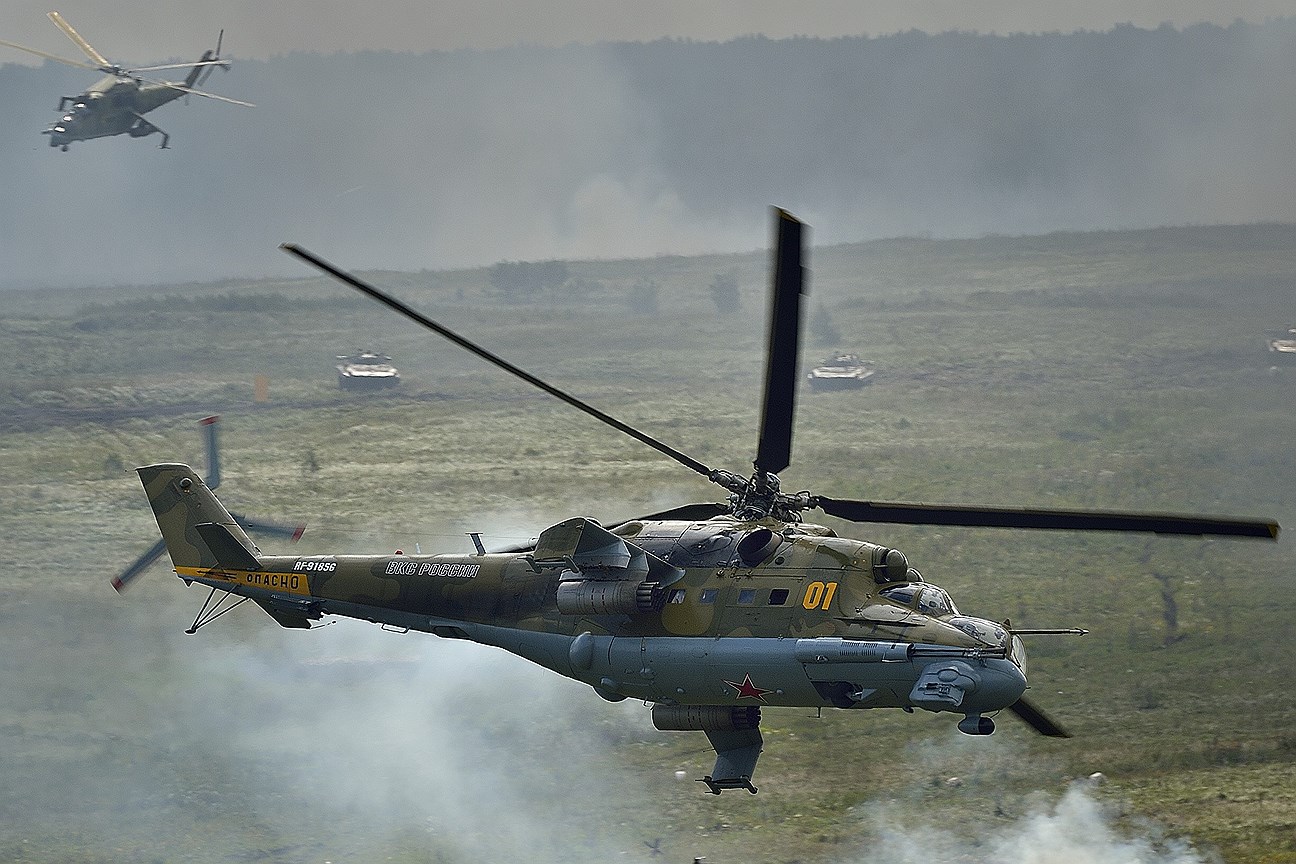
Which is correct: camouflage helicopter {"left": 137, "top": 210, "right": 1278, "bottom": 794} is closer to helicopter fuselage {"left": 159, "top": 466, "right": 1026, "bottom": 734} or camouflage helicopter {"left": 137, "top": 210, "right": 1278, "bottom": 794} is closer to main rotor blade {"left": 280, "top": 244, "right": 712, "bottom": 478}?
helicopter fuselage {"left": 159, "top": 466, "right": 1026, "bottom": 734}

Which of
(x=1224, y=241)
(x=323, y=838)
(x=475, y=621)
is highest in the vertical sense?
(x=1224, y=241)

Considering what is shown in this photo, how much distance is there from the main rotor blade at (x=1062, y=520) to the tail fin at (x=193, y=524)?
34.5 feet

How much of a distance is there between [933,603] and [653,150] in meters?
74.6

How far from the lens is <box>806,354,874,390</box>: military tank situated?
72188 mm

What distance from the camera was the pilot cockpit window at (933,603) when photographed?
69.2 ft

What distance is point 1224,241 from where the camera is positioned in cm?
7800

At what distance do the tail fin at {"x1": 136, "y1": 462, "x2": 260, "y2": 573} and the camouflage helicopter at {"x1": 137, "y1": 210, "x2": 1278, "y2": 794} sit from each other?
1.30 m

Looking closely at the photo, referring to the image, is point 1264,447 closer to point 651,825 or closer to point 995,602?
point 995,602

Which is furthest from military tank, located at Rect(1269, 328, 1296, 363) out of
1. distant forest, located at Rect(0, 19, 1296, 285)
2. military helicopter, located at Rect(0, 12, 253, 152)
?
military helicopter, located at Rect(0, 12, 253, 152)

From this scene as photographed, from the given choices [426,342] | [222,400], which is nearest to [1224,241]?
[426,342]

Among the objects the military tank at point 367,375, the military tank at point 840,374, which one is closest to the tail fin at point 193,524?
the military tank at point 367,375

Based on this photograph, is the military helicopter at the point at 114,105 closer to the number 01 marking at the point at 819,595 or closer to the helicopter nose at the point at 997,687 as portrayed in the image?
the number 01 marking at the point at 819,595

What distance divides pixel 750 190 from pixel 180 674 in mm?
55908

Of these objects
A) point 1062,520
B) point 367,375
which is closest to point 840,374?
point 367,375
